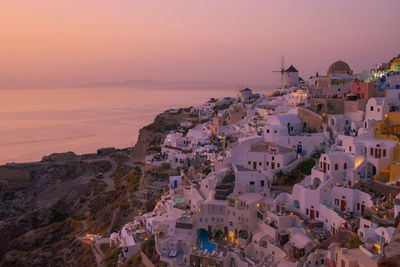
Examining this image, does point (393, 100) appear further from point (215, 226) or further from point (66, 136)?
point (66, 136)

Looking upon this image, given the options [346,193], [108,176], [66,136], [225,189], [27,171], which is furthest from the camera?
[66,136]

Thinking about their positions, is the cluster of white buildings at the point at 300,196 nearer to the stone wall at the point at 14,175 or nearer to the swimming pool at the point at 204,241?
the swimming pool at the point at 204,241

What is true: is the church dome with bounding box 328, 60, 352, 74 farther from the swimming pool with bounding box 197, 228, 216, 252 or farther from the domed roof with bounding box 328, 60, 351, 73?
the swimming pool with bounding box 197, 228, 216, 252

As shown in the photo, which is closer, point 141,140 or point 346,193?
point 346,193

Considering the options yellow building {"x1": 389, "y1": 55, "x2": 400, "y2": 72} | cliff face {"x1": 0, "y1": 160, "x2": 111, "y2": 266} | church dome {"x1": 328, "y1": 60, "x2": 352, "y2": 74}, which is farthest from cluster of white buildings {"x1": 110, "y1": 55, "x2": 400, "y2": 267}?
cliff face {"x1": 0, "y1": 160, "x2": 111, "y2": 266}

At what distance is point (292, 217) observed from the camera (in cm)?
1956

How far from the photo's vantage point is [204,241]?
21.9m

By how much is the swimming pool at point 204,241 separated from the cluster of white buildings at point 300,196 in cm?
6

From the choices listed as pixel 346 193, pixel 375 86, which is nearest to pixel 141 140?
pixel 375 86

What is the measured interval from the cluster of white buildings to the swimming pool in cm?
6

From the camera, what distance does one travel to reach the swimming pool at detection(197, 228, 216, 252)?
21.0m

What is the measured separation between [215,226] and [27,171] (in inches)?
1589

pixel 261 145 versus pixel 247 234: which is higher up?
pixel 261 145

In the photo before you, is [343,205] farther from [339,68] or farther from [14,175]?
[14,175]
